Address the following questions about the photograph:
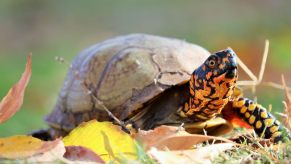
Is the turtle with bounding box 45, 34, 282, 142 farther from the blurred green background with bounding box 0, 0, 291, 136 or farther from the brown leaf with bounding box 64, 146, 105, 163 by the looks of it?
the blurred green background with bounding box 0, 0, 291, 136

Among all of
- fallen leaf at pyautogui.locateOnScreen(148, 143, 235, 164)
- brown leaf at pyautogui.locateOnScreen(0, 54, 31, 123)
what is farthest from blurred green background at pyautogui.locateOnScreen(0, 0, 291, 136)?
fallen leaf at pyautogui.locateOnScreen(148, 143, 235, 164)

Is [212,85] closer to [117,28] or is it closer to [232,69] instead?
[232,69]

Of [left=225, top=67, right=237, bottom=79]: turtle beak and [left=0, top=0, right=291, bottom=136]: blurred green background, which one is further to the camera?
[left=0, top=0, right=291, bottom=136]: blurred green background

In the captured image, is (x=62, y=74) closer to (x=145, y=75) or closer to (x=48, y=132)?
(x=48, y=132)

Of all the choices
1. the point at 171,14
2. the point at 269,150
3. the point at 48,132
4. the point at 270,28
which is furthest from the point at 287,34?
the point at 269,150

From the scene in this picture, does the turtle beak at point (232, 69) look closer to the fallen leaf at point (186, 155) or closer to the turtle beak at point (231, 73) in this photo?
the turtle beak at point (231, 73)

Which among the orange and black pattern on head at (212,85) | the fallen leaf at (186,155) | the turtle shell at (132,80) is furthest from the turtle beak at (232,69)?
the fallen leaf at (186,155)
